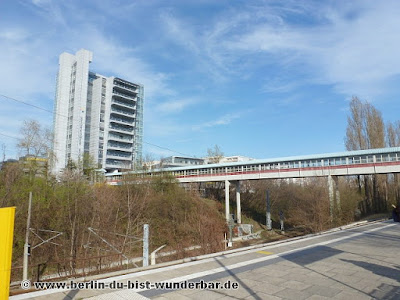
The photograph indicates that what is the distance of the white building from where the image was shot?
213ft

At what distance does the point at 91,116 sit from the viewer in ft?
228

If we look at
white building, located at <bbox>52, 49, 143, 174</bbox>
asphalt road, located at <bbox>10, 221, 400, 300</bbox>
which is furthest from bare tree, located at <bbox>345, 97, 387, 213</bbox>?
white building, located at <bbox>52, 49, 143, 174</bbox>

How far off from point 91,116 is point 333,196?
61.7 meters

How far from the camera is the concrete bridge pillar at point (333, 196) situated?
926 inches

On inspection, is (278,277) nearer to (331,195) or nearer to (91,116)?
(331,195)

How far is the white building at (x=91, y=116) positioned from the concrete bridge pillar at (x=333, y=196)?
153 ft

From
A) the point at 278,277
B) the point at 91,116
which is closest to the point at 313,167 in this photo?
the point at 278,277

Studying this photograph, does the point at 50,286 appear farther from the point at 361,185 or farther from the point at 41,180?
the point at 361,185

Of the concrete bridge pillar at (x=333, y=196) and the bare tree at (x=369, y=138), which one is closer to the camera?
the concrete bridge pillar at (x=333, y=196)

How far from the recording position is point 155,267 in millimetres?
7863

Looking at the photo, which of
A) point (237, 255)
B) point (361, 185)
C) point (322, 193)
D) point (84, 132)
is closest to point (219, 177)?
point (322, 193)

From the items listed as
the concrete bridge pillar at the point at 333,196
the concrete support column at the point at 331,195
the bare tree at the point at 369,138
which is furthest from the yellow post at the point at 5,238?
the bare tree at the point at 369,138

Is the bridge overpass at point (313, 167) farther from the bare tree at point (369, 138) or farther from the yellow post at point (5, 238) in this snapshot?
the yellow post at point (5, 238)

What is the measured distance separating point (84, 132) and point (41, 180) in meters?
50.1
